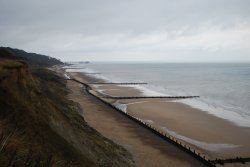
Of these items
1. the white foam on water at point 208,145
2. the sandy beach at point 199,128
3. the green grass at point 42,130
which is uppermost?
the green grass at point 42,130

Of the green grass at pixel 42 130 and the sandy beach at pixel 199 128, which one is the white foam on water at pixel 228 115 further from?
the green grass at pixel 42 130

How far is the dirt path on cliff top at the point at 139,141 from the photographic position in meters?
23.3

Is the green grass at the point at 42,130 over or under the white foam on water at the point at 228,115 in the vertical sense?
over

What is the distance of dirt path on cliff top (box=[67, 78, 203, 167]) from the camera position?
23.3 metres

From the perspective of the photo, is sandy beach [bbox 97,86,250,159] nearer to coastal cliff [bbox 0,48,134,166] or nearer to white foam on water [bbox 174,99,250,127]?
white foam on water [bbox 174,99,250,127]

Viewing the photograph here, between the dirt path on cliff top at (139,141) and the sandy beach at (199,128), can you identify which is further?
the sandy beach at (199,128)

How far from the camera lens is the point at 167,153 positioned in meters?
25.4

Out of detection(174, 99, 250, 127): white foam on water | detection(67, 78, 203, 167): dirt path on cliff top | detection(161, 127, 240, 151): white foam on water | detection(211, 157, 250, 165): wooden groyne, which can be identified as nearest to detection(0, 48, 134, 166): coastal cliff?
detection(67, 78, 203, 167): dirt path on cliff top

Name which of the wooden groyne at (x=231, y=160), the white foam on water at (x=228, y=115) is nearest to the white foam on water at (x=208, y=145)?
the wooden groyne at (x=231, y=160)

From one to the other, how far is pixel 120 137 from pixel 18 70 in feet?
42.5

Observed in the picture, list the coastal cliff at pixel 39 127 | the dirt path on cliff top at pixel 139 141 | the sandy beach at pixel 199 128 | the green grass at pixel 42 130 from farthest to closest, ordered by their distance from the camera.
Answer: the sandy beach at pixel 199 128 → the dirt path on cliff top at pixel 139 141 → the coastal cliff at pixel 39 127 → the green grass at pixel 42 130

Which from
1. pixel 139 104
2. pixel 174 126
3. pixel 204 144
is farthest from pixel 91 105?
pixel 204 144

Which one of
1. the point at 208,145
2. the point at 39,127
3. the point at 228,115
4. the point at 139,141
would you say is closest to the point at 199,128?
the point at 208,145

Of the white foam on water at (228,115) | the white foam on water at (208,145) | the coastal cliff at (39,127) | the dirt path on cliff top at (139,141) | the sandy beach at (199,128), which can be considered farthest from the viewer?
the white foam on water at (228,115)
